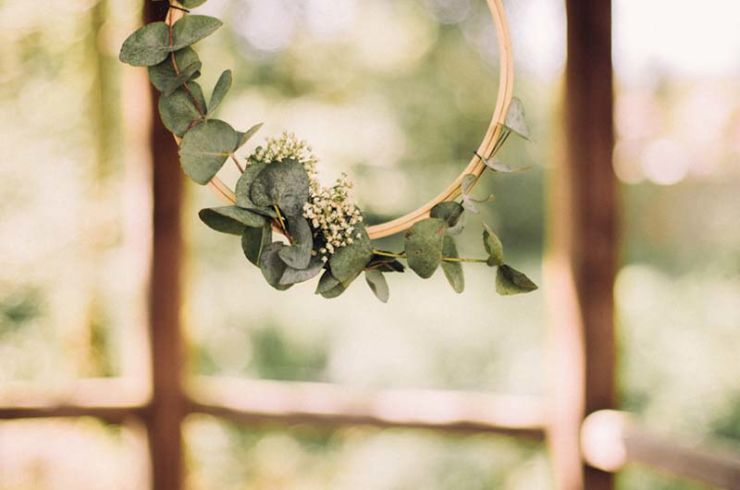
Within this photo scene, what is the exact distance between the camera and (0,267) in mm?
2678

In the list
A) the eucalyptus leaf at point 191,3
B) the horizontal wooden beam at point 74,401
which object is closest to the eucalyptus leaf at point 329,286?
the eucalyptus leaf at point 191,3

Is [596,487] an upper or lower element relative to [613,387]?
lower

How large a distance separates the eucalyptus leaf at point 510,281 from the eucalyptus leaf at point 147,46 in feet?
1.64

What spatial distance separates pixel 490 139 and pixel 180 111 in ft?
1.32

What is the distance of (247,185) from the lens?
81cm

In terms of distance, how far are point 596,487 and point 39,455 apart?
6.08 feet

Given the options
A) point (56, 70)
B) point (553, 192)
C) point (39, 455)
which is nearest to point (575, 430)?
point (553, 192)

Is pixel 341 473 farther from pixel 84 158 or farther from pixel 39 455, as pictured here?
pixel 84 158

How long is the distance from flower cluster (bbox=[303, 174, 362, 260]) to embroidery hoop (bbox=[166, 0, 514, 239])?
88 mm

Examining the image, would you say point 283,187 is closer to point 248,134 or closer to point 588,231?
point 248,134

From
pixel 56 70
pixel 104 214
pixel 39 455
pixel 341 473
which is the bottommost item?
pixel 341 473

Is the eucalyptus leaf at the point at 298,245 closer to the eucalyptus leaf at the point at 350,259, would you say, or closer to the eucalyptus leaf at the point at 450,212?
the eucalyptus leaf at the point at 350,259

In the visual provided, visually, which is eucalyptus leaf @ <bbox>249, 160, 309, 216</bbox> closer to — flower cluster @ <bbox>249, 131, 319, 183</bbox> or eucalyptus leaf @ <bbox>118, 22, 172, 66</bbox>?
flower cluster @ <bbox>249, 131, 319, 183</bbox>

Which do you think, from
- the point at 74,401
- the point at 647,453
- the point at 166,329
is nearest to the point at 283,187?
the point at 647,453
